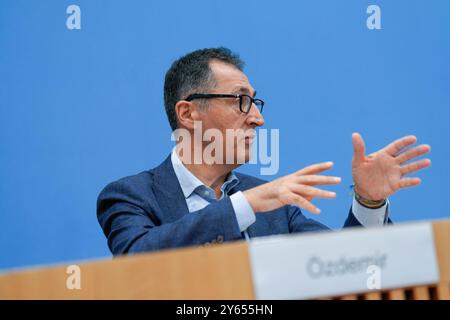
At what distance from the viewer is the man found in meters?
0.97

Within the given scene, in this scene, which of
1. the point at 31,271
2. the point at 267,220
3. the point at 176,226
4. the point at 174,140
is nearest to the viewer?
the point at 31,271

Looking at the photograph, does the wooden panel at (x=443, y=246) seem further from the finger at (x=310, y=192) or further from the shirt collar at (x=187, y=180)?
the shirt collar at (x=187, y=180)

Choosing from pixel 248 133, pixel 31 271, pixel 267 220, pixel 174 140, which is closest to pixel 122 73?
pixel 174 140

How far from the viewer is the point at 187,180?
1.29 meters

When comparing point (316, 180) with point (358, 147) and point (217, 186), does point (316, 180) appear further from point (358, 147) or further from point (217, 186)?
point (217, 186)

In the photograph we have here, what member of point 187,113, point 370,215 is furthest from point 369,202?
point 187,113

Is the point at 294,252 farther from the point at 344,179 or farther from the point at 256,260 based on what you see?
the point at 344,179

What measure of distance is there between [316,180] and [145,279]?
0.48 meters

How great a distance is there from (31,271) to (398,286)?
31 centimetres

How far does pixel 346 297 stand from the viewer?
1.63 feet

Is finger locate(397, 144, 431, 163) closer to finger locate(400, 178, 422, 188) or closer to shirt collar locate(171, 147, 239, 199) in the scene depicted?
finger locate(400, 178, 422, 188)

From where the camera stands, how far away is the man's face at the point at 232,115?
1305mm

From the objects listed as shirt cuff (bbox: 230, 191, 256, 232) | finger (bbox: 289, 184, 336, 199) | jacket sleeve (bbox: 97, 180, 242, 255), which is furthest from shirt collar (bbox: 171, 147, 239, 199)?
finger (bbox: 289, 184, 336, 199)

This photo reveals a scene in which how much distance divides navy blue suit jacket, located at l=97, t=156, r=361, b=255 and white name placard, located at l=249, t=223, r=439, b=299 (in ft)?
1.57
